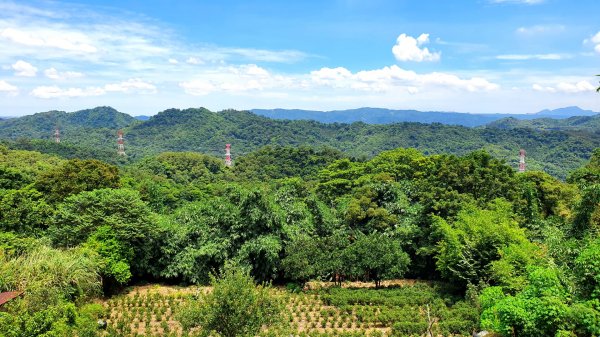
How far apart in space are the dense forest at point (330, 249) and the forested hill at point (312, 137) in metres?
93.0

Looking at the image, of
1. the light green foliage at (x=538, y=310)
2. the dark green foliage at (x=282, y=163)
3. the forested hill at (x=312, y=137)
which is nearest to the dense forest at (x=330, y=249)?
the light green foliage at (x=538, y=310)

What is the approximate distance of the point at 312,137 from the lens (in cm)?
15750

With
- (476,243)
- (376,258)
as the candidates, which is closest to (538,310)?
(476,243)

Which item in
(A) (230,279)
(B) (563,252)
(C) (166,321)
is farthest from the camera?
(C) (166,321)

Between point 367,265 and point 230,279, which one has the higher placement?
point 230,279

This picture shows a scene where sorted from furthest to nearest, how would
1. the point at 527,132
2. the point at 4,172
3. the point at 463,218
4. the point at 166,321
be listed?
1. the point at 527,132
2. the point at 4,172
3. the point at 463,218
4. the point at 166,321

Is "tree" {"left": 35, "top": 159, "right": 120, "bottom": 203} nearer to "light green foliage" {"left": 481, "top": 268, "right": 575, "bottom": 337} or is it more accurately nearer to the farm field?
the farm field

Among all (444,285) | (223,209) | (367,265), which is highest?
(223,209)

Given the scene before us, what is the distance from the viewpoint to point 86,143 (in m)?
144

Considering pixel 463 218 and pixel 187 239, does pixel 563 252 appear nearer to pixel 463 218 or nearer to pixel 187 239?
pixel 463 218

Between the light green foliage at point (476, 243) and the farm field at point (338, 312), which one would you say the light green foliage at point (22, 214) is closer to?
the farm field at point (338, 312)

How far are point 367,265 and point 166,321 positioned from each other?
961 centimetres

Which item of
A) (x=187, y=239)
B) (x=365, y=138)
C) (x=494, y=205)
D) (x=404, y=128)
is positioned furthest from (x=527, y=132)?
(x=187, y=239)

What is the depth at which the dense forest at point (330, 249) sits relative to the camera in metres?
10.2
